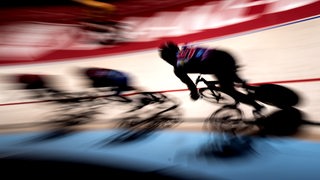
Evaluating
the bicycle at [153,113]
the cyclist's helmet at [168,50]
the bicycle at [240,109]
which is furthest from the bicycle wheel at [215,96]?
the cyclist's helmet at [168,50]

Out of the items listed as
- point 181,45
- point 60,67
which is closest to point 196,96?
point 181,45

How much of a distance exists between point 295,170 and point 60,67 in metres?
2.60

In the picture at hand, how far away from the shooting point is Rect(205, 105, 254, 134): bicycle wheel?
2.07 metres

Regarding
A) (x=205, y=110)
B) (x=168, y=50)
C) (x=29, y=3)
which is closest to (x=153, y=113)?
(x=205, y=110)

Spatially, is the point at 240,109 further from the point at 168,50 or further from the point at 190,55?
the point at 168,50

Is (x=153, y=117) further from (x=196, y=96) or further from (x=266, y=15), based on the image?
(x=266, y=15)

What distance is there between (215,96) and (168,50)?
90 cm

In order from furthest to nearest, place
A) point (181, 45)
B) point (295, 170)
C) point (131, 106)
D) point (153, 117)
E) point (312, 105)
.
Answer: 1. point (181, 45)
2. point (131, 106)
3. point (153, 117)
4. point (312, 105)
5. point (295, 170)

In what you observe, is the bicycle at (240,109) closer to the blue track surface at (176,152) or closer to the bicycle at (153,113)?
the blue track surface at (176,152)

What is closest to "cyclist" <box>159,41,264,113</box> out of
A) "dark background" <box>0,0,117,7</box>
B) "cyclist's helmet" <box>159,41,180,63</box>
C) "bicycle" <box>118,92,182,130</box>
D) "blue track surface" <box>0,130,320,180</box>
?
"cyclist's helmet" <box>159,41,180,63</box>

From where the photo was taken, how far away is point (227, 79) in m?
2.41

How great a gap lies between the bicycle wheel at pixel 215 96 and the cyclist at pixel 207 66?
1.4 inches

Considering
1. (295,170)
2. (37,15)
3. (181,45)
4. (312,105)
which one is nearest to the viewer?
(295,170)

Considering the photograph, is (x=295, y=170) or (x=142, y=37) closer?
(x=295, y=170)
